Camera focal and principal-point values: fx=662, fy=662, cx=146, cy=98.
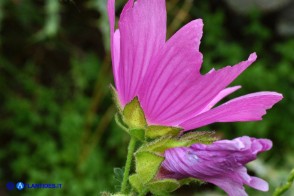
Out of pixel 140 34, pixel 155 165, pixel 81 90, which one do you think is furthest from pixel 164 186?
pixel 81 90

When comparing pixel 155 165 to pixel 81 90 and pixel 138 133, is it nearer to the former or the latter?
pixel 138 133

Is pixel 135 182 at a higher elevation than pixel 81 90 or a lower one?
lower

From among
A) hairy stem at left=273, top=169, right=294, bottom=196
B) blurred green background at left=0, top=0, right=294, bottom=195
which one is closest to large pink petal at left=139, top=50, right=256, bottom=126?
hairy stem at left=273, top=169, right=294, bottom=196

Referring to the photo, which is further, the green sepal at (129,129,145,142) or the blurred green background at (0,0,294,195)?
the blurred green background at (0,0,294,195)

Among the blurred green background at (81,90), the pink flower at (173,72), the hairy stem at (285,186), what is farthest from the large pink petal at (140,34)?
the blurred green background at (81,90)

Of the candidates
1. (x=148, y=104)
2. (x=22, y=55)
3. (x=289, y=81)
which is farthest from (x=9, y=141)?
(x=148, y=104)

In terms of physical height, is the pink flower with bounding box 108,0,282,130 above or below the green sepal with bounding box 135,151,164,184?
above

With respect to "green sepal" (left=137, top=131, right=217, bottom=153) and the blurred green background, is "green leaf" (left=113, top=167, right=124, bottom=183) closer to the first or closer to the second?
"green sepal" (left=137, top=131, right=217, bottom=153)
